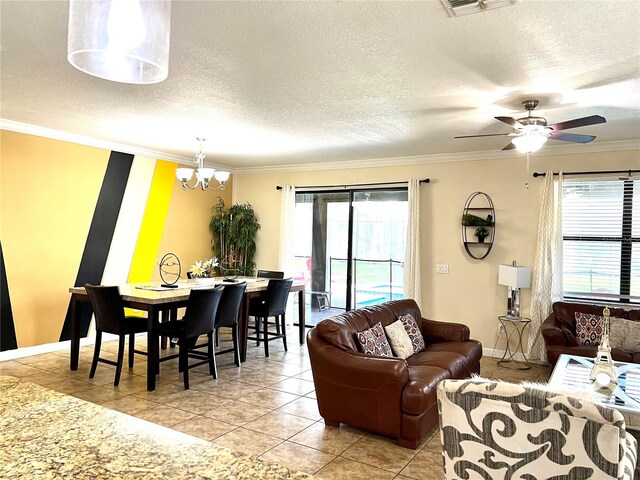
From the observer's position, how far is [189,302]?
452 cm

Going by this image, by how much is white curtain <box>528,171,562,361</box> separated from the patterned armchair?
3.95 metres

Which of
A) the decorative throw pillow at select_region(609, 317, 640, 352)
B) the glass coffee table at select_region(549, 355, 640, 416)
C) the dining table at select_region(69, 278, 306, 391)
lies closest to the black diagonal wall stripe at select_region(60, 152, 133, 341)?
the dining table at select_region(69, 278, 306, 391)

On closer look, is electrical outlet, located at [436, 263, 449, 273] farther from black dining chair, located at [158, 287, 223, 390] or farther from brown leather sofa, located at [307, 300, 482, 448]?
black dining chair, located at [158, 287, 223, 390]

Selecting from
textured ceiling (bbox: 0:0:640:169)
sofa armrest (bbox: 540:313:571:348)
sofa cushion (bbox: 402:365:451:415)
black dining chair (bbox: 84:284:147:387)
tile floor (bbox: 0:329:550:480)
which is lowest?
tile floor (bbox: 0:329:550:480)

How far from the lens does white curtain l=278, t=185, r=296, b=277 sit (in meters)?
7.72

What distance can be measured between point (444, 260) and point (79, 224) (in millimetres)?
4800

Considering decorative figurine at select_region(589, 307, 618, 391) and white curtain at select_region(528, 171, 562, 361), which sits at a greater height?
white curtain at select_region(528, 171, 562, 361)

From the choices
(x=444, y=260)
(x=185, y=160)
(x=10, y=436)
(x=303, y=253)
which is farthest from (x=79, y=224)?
(x=10, y=436)

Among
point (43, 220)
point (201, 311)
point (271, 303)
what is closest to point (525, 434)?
point (201, 311)

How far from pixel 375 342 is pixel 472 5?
2627 millimetres

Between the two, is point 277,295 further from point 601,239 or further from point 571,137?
point 601,239

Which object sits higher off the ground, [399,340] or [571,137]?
[571,137]

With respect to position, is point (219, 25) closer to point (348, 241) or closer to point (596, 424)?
point (596, 424)

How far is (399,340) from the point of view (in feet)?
14.2
